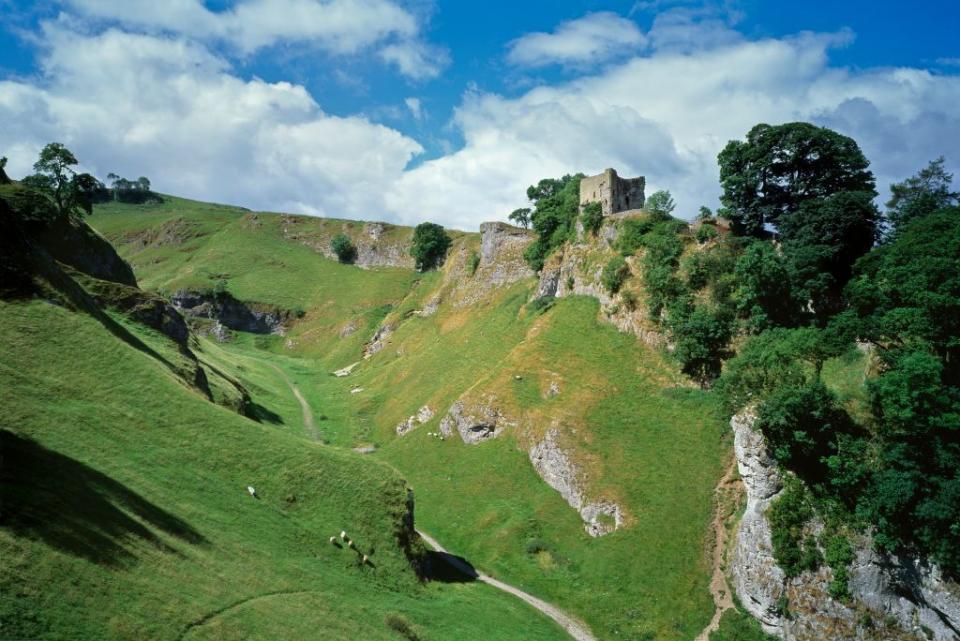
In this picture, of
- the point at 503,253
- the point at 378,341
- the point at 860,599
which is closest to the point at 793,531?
the point at 860,599

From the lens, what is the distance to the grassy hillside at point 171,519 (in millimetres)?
23500

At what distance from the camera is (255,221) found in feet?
643

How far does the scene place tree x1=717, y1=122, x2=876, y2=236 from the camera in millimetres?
57875

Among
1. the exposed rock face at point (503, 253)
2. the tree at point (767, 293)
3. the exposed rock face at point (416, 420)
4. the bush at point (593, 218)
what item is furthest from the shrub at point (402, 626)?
the exposed rock face at point (503, 253)

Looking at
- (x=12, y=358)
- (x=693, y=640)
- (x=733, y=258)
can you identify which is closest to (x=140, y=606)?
(x=12, y=358)

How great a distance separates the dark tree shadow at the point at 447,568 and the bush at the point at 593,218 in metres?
44.2

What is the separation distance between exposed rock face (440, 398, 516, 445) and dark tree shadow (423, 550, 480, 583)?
1539cm

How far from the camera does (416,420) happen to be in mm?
73750

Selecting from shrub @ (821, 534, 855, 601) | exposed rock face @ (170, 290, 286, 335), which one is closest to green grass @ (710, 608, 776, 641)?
shrub @ (821, 534, 855, 601)

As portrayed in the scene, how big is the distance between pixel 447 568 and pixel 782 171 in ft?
168

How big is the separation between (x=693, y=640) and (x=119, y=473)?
126ft

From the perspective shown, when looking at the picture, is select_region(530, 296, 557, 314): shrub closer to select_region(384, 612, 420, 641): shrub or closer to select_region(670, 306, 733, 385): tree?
select_region(670, 306, 733, 385): tree

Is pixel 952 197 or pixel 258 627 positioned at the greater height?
pixel 952 197

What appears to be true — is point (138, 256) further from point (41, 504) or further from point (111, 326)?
point (41, 504)
